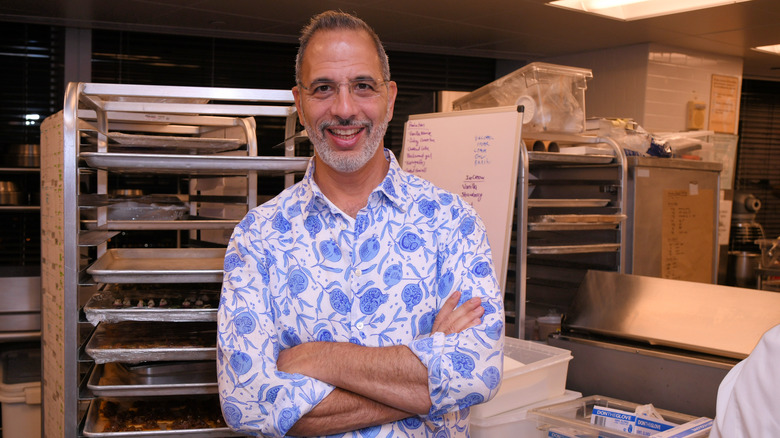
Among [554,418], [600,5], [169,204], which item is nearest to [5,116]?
[169,204]

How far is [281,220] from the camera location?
1.60m

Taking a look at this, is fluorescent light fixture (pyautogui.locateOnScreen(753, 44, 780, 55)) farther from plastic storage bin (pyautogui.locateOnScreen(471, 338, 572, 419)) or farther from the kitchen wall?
plastic storage bin (pyautogui.locateOnScreen(471, 338, 572, 419))

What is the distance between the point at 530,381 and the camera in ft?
6.62

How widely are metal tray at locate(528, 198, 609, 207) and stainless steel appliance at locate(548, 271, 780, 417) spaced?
0.39 meters

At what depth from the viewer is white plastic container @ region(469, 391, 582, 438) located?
1.93m

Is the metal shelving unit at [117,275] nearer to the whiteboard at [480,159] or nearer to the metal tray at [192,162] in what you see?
the metal tray at [192,162]

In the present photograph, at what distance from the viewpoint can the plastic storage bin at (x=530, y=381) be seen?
1.95 metres

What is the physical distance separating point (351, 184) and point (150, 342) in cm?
92

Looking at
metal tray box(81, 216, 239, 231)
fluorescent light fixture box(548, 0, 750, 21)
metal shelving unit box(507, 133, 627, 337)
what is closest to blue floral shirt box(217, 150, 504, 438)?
metal tray box(81, 216, 239, 231)

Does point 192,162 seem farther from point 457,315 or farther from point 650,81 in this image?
point 650,81

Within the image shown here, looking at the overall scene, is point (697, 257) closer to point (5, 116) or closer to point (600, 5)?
point (600, 5)

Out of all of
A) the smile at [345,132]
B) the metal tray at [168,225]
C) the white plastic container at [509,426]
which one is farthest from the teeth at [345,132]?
the white plastic container at [509,426]

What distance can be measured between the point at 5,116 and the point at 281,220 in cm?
→ 496

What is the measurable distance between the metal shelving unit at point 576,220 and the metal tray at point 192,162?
124 centimetres
